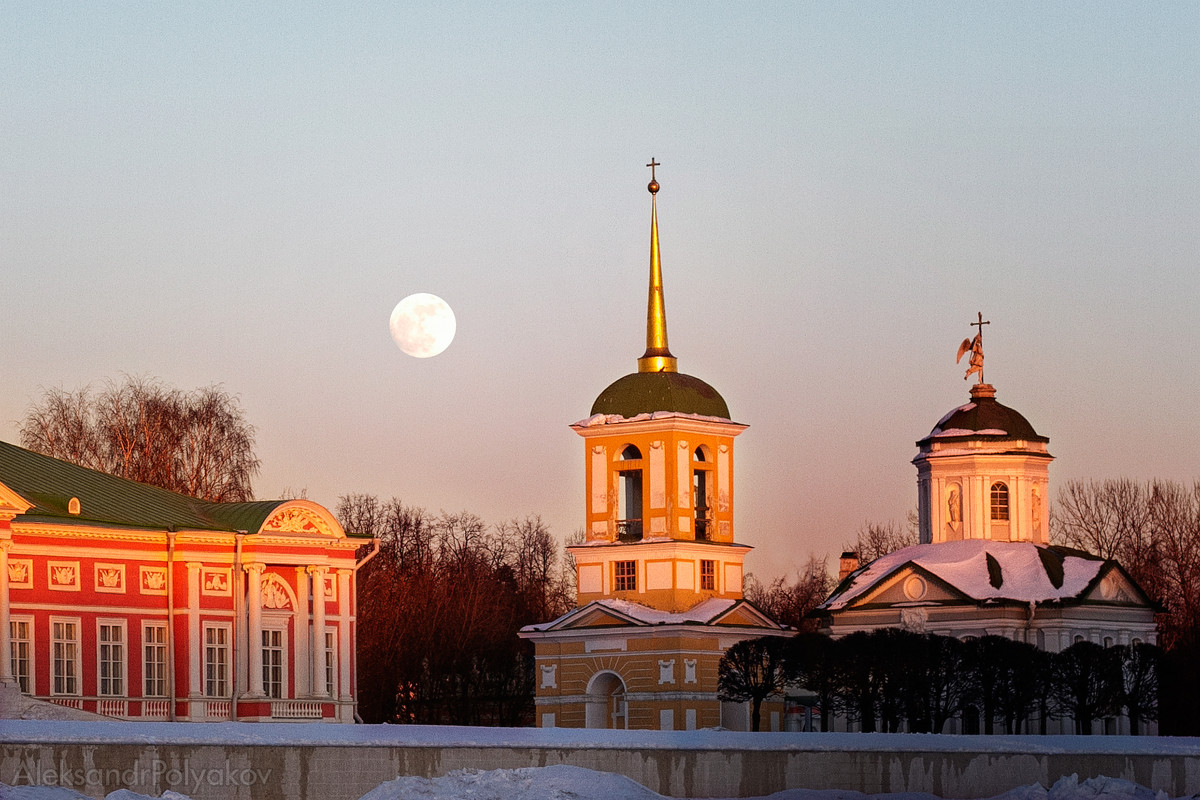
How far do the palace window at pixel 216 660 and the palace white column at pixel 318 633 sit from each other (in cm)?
191

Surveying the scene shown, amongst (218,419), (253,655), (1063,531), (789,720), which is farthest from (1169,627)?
(253,655)

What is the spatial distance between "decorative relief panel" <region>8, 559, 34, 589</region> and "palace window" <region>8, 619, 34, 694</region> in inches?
26.4

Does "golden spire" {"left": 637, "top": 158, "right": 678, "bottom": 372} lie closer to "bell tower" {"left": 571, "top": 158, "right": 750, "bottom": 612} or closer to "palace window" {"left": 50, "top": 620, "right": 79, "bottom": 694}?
"bell tower" {"left": 571, "top": 158, "right": 750, "bottom": 612}

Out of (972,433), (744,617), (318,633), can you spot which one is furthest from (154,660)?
(972,433)

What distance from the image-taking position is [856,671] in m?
49.4

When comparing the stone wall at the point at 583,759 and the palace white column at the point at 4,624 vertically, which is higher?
the palace white column at the point at 4,624

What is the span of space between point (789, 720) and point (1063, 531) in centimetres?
2039

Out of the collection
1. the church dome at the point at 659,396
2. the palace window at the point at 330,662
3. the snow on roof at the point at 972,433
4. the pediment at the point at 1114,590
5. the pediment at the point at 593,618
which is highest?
the church dome at the point at 659,396

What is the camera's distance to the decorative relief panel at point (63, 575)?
45000mm

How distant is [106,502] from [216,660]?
3.90 meters

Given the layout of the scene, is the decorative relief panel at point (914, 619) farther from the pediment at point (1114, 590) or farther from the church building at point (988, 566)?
the pediment at point (1114, 590)

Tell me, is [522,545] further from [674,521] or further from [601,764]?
[601,764]

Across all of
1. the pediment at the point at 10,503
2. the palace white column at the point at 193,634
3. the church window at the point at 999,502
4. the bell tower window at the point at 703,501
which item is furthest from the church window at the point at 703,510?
the pediment at the point at 10,503

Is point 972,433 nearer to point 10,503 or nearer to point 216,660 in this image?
point 216,660
